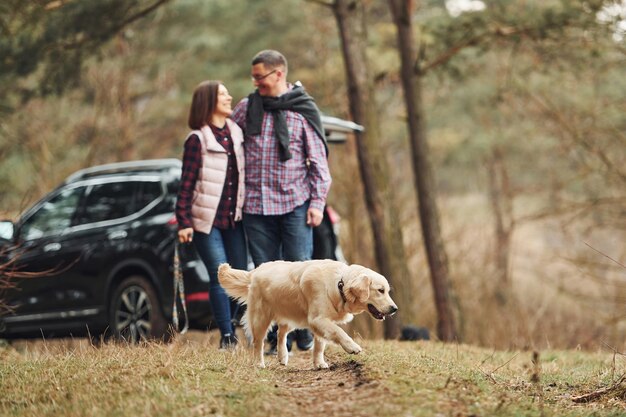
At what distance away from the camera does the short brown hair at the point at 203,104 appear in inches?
305

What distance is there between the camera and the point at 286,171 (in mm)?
7629

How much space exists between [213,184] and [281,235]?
27.3 inches

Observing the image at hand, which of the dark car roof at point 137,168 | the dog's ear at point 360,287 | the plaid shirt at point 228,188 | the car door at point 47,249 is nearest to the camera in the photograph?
the dog's ear at point 360,287

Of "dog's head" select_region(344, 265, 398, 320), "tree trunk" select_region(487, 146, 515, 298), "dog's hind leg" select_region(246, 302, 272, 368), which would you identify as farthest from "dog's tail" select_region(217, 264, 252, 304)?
"tree trunk" select_region(487, 146, 515, 298)

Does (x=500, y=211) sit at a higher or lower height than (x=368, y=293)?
higher

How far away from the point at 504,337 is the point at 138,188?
10.7 metres

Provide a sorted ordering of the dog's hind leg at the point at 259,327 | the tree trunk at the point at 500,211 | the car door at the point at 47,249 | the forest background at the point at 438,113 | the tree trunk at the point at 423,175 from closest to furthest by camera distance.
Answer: the dog's hind leg at the point at 259,327, the car door at the point at 47,249, the forest background at the point at 438,113, the tree trunk at the point at 423,175, the tree trunk at the point at 500,211

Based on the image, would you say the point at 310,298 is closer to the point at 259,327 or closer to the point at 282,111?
the point at 259,327

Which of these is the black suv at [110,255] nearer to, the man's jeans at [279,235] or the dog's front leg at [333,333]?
the man's jeans at [279,235]

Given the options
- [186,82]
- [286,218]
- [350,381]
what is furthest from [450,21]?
[186,82]

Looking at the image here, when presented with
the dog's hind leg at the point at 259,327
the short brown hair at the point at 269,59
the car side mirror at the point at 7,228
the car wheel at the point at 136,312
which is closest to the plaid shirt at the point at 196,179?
the short brown hair at the point at 269,59

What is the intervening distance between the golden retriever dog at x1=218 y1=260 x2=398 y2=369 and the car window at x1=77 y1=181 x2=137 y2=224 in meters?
2.95

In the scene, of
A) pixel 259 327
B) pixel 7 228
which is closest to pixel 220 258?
pixel 259 327

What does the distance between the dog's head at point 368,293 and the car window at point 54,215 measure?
192 inches
